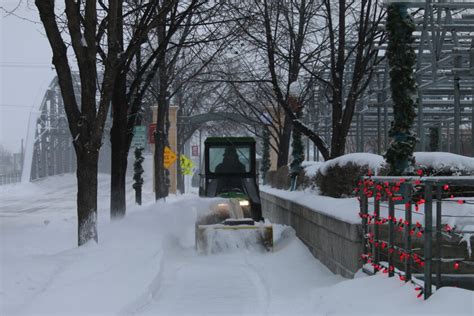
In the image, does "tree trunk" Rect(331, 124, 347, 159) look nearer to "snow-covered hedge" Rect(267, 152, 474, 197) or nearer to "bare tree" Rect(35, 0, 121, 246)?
"snow-covered hedge" Rect(267, 152, 474, 197)

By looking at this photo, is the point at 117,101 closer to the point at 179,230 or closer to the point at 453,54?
the point at 179,230

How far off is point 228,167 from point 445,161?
6.57 metres

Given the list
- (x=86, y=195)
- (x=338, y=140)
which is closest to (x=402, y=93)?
(x=338, y=140)

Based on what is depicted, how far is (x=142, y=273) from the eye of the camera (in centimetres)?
959

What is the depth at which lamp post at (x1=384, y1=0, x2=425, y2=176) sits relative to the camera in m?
12.7

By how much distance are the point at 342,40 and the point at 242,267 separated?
8143 mm

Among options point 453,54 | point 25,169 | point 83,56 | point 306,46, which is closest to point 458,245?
point 83,56

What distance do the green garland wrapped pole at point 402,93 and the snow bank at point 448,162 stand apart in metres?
0.51

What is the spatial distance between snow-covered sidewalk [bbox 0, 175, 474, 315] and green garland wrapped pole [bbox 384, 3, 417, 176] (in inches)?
103

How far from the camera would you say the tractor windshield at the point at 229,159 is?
1752cm

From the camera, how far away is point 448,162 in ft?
40.7

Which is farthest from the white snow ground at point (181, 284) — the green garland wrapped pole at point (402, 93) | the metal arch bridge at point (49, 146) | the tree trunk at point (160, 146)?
the metal arch bridge at point (49, 146)

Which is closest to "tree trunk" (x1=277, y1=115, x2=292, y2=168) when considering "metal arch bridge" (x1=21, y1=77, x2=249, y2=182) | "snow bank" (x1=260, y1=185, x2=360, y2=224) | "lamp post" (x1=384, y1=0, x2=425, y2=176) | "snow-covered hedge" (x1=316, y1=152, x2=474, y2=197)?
"snow-covered hedge" (x1=316, y1=152, x2=474, y2=197)

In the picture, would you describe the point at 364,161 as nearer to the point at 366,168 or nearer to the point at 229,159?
the point at 366,168
